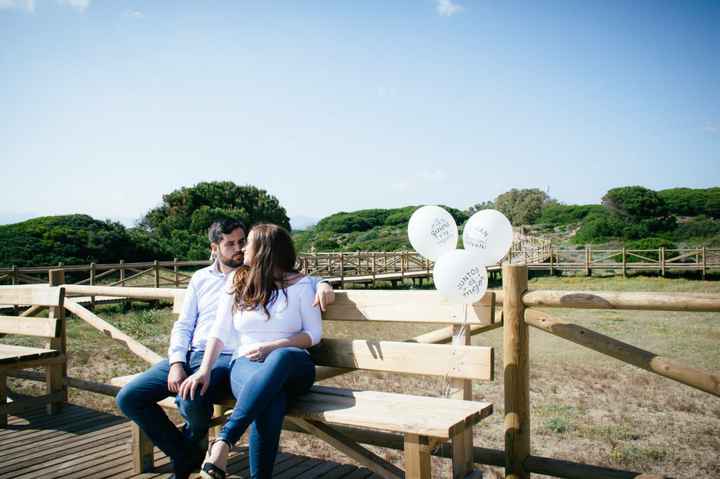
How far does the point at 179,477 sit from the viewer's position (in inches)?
110

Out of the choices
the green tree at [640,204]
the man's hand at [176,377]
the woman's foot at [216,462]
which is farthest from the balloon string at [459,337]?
the green tree at [640,204]

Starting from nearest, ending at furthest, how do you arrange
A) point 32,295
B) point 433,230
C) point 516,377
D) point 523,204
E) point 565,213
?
point 516,377, point 433,230, point 32,295, point 565,213, point 523,204

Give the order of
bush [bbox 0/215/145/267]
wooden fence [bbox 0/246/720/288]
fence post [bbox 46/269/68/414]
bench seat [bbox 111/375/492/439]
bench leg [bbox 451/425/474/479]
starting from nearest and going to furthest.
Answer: bench seat [bbox 111/375/492/439], bench leg [bbox 451/425/474/479], fence post [bbox 46/269/68/414], bush [bbox 0/215/145/267], wooden fence [bbox 0/246/720/288]

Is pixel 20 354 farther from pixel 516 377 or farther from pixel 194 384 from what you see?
pixel 516 377

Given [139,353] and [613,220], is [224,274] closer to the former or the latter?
[139,353]

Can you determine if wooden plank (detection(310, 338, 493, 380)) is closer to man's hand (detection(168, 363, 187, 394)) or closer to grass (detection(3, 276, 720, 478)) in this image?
man's hand (detection(168, 363, 187, 394))

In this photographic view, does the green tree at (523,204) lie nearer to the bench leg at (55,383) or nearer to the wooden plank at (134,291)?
the wooden plank at (134,291)

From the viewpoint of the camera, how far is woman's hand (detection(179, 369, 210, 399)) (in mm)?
2730

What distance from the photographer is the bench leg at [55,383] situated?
4.53 meters

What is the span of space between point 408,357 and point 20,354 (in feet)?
9.63

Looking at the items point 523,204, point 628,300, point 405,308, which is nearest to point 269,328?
point 405,308

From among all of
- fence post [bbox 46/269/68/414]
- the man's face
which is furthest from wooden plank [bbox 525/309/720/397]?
fence post [bbox 46/269/68/414]

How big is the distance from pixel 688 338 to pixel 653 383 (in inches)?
193

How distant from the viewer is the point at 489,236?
307cm
